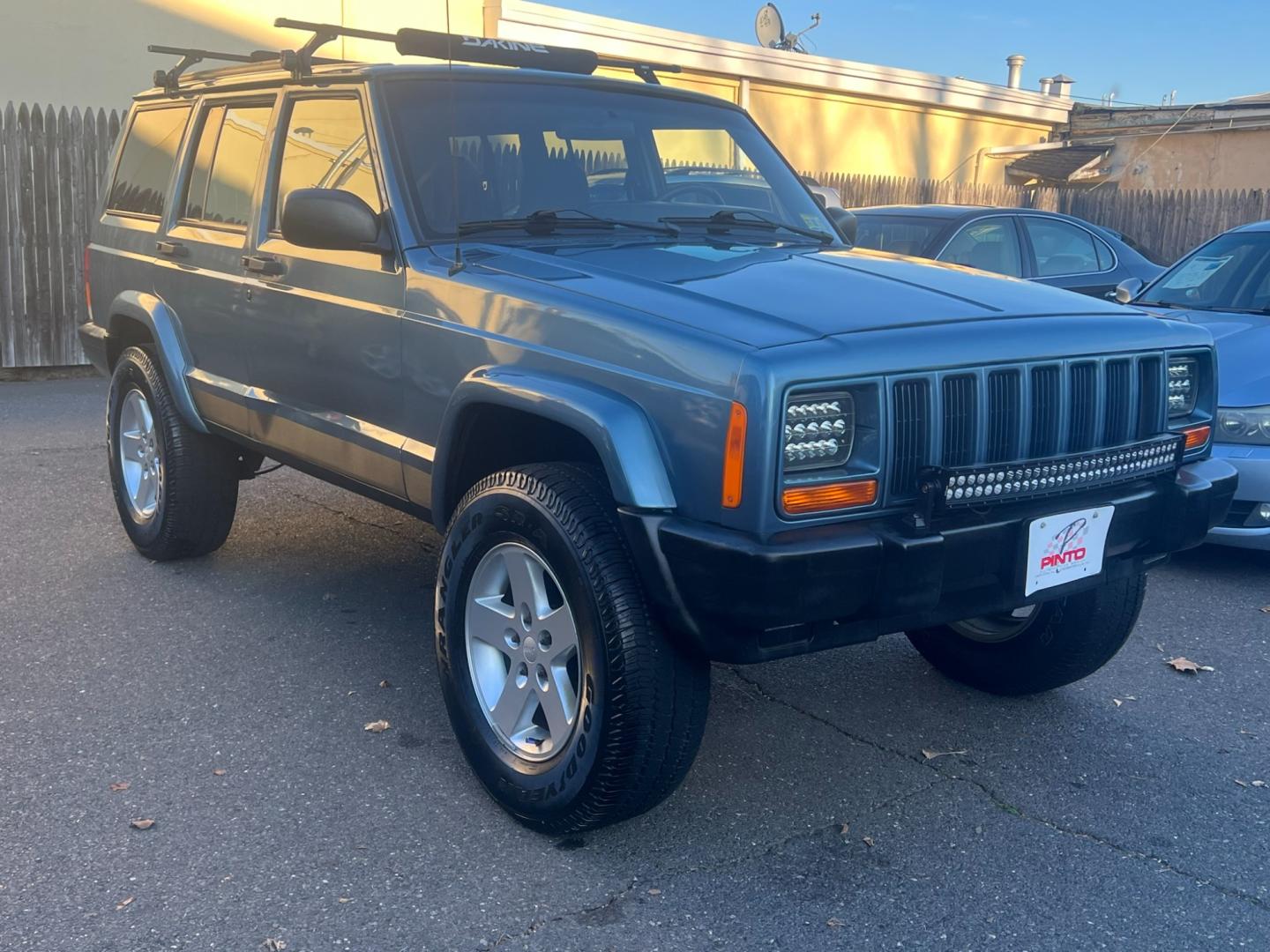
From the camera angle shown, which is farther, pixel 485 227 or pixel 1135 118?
pixel 1135 118

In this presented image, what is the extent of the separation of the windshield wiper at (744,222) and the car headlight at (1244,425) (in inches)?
87.8

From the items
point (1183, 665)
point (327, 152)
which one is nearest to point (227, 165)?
point (327, 152)

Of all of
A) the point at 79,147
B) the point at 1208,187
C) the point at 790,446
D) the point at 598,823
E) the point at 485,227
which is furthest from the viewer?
the point at 1208,187

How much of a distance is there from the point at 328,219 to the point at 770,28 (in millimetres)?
18035

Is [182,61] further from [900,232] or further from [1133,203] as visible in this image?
[1133,203]

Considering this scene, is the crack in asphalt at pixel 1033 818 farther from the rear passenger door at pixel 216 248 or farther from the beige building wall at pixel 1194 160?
the beige building wall at pixel 1194 160

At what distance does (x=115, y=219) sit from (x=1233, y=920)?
5.24 m

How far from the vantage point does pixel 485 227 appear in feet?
12.9

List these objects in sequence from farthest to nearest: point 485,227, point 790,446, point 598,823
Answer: point 485,227 < point 598,823 < point 790,446

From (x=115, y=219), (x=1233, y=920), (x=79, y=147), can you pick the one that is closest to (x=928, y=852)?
(x=1233, y=920)

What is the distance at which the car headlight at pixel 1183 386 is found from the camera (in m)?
3.64

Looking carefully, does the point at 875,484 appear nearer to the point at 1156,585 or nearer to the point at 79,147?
the point at 1156,585

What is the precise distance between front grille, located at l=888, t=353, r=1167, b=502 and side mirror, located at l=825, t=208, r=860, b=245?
1.54 metres

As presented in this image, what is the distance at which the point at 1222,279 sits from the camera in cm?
675
